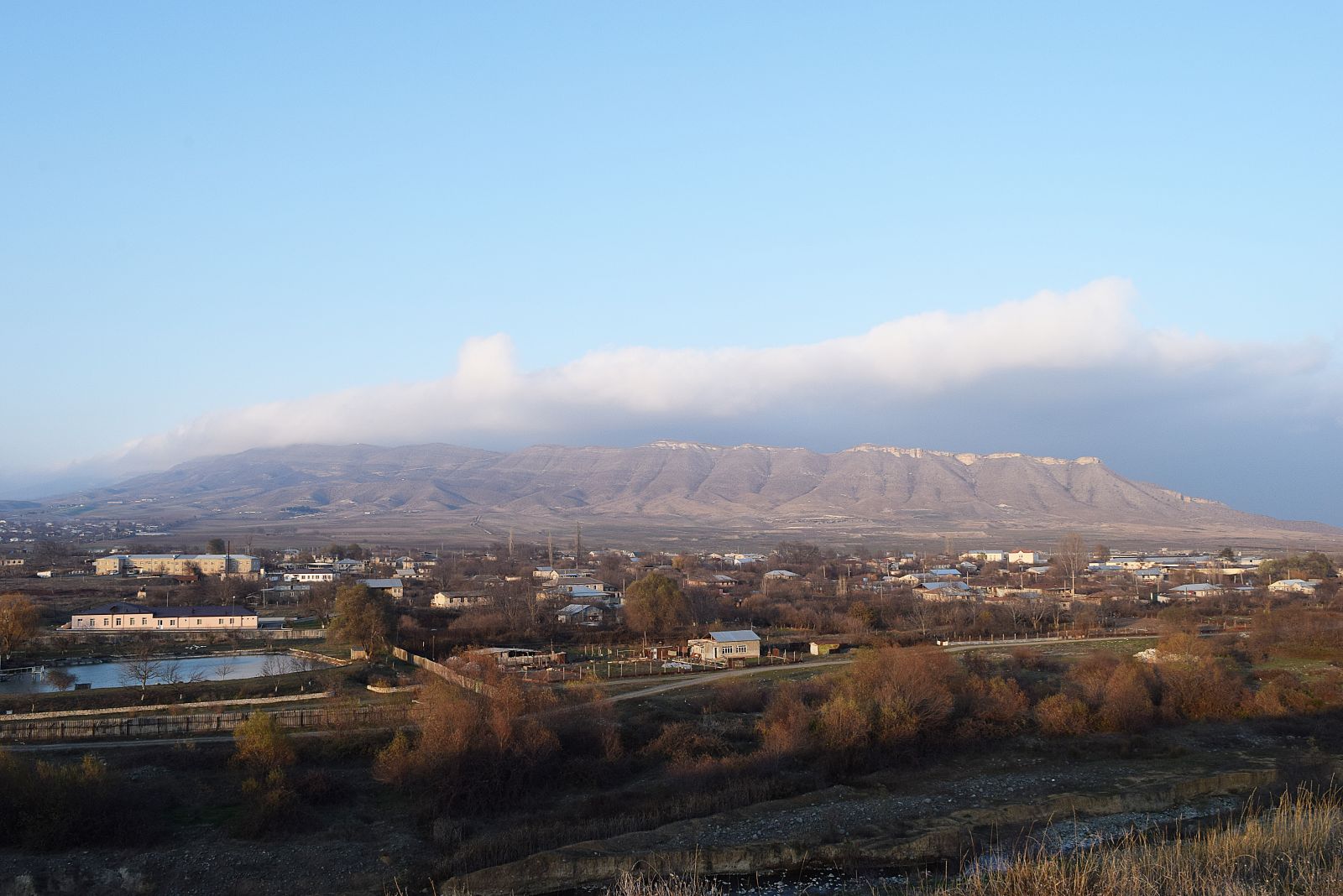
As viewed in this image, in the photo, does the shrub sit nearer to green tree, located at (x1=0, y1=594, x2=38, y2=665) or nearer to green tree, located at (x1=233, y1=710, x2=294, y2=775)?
green tree, located at (x1=233, y1=710, x2=294, y2=775)

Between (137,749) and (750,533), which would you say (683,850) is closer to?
(137,749)

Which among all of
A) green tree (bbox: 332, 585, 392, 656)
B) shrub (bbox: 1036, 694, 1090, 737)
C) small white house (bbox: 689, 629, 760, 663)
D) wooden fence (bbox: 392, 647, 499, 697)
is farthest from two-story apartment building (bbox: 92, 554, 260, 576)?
shrub (bbox: 1036, 694, 1090, 737)

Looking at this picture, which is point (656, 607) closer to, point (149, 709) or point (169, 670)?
point (169, 670)

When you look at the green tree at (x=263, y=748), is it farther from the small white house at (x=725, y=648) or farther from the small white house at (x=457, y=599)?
the small white house at (x=457, y=599)

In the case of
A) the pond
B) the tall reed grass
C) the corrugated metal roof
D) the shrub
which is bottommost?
the shrub

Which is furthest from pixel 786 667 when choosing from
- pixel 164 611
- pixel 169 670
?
pixel 164 611
